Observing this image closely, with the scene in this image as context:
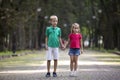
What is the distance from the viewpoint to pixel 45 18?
A: 86438 millimetres

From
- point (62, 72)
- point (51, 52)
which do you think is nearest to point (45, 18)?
point (62, 72)

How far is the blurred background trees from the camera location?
50.6 metres

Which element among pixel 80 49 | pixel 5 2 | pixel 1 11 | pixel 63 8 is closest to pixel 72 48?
pixel 80 49

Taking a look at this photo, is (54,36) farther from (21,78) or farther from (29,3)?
(29,3)

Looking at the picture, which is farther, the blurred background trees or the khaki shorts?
the blurred background trees

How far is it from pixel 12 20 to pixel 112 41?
28.2 m

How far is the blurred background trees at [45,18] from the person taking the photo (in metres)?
50.6

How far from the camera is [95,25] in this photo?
315ft

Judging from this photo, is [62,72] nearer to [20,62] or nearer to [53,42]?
[53,42]

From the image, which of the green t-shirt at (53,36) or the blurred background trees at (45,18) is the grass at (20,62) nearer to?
the green t-shirt at (53,36)

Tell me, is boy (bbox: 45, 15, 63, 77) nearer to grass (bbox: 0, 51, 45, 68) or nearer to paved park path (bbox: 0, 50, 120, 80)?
paved park path (bbox: 0, 50, 120, 80)

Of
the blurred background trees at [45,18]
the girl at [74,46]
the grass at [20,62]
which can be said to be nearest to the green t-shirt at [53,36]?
the girl at [74,46]

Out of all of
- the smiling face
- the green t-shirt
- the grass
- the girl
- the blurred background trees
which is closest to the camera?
the smiling face

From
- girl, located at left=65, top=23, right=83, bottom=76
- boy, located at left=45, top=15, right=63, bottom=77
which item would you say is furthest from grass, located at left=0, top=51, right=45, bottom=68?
boy, located at left=45, top=15, right=63, bottom=77
